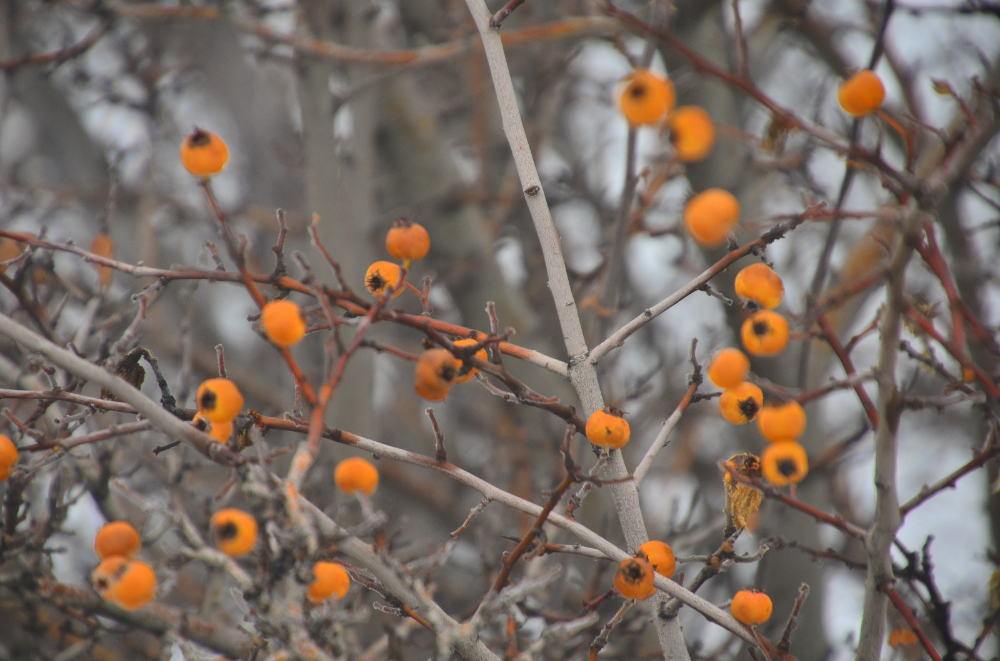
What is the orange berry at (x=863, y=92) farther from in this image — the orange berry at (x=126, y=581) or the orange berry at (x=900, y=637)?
the orange berry at (x=126, y=581)

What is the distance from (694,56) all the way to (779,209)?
243 inches

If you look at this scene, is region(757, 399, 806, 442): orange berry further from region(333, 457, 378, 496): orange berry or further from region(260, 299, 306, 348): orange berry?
region(260, 299, 306, 348): orange berry

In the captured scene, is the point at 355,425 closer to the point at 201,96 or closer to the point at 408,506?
the point at 408,506

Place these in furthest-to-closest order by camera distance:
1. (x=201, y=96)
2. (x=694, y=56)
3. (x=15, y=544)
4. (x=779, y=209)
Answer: (x=201, y=96)
(x=779, y=209)
(x=15, y=544)
(x=694, y=56)

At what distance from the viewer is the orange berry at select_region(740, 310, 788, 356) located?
51.2 inches

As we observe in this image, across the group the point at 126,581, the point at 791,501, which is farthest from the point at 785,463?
the point at 126,581

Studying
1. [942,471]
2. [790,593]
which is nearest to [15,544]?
[790,593]

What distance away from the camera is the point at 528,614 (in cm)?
220

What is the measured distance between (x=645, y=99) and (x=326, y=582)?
3.20 ft

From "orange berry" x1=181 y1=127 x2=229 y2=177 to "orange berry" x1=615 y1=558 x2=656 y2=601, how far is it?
3.56 feet

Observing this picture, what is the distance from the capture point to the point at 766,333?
4.29 ft

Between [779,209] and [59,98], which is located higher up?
[779,209]

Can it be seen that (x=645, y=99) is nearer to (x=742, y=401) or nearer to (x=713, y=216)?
(x=713, y=216)

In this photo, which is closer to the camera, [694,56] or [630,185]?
[694,56]
